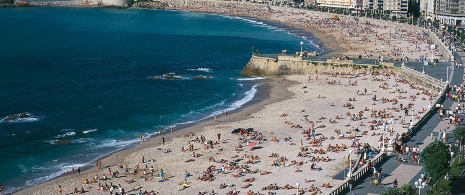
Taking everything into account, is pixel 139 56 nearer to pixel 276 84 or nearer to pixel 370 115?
pixel 276 84

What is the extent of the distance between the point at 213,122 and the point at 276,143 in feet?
39.4

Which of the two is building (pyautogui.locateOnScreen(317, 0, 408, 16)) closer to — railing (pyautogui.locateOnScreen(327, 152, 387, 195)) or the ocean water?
the ocean water

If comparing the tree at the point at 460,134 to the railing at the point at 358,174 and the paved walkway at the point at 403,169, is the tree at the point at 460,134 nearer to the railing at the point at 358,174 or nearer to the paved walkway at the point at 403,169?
the paved walkway at the point at 403,169

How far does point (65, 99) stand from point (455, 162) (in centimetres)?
5207

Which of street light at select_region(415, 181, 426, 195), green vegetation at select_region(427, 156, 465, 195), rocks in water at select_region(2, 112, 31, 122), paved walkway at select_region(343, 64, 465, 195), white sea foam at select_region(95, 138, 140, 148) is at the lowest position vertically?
white sea foam at select_region(95, 138, 140, 148)

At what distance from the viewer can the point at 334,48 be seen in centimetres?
12644

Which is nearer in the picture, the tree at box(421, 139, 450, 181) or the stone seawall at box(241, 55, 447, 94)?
the tree at box(421, 139, 450, 181)

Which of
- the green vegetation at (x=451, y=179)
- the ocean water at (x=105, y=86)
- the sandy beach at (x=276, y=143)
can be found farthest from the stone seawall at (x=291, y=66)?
the green vegetation at (x=451, y=179)

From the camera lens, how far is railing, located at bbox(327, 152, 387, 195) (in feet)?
148

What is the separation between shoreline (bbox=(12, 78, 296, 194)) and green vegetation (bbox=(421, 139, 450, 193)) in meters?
27.3

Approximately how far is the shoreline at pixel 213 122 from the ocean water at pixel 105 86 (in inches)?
49.7

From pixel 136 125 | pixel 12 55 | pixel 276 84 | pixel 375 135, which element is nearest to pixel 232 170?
pixel 375 135

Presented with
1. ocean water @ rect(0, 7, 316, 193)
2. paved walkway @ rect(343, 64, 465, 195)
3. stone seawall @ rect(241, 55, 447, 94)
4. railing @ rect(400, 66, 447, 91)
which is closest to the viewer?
paved walkway @ rect(343, 64, 465, 195)

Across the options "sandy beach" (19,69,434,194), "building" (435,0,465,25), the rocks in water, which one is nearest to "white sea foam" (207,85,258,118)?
"sandy beach" (19,69,434,194)
